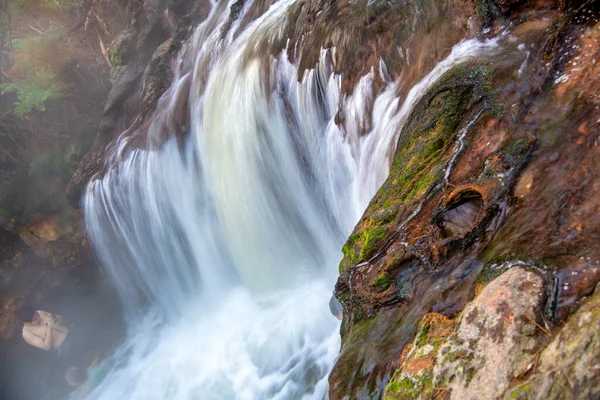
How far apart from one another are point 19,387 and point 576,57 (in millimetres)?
13150

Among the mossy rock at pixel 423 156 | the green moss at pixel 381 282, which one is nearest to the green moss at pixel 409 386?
the green moss at pixel 381 282

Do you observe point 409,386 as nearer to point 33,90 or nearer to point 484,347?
point 484,347

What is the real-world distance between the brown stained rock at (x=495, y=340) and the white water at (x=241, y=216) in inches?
100

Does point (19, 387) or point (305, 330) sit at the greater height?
point (19, 387)

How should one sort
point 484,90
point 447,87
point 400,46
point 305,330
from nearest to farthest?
point 484,90, point 447,87, point 400,46, point 305,330

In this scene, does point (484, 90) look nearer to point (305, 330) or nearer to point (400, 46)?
point (400, 46)

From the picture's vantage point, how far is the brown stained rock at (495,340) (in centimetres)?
192

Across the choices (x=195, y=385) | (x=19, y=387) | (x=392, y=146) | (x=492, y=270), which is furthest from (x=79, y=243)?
(x=492, y=270)

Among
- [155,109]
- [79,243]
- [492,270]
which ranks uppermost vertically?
[155,109]

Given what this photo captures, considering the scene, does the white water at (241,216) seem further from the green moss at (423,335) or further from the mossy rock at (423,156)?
the green moss at (423,335)

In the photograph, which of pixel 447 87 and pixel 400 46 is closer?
pixel 447 87

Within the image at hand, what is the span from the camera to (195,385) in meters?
7.23

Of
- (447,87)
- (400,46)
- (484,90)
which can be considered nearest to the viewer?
(484,90)

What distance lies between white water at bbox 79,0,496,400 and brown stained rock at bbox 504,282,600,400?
2840 mm
